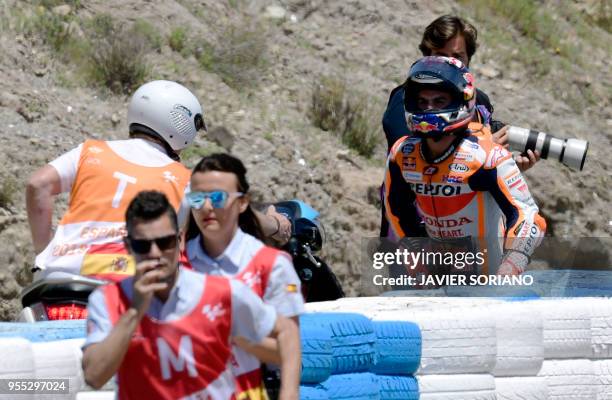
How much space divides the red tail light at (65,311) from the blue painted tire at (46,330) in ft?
1.22

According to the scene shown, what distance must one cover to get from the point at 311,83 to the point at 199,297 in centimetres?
889

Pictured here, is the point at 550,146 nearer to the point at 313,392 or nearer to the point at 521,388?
the point at 521,388

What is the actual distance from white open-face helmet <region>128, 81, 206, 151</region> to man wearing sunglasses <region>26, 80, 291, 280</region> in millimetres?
153

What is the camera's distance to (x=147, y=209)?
13.1ft

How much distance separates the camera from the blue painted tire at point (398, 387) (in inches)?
219

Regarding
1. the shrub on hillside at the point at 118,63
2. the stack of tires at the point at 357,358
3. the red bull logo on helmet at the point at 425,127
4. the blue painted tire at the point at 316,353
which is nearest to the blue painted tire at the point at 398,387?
the stack of tires at the point at 357,358

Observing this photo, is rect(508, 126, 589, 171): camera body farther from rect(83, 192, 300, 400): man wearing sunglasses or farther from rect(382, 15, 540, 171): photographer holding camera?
rect(83, 192, 300, 400): man wearing sunglasses

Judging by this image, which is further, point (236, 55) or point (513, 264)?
point (236, 55)

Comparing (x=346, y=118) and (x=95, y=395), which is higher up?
(x=95, y=395)

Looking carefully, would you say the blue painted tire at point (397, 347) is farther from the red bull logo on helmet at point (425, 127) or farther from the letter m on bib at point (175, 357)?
the letter m on bib at point (175, 357)

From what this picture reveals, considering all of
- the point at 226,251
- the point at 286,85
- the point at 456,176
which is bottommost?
the point at 286,85

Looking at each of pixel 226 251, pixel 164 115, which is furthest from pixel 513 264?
pixel 226 251

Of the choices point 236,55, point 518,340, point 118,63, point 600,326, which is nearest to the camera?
point 518,340

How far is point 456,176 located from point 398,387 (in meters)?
1.38
